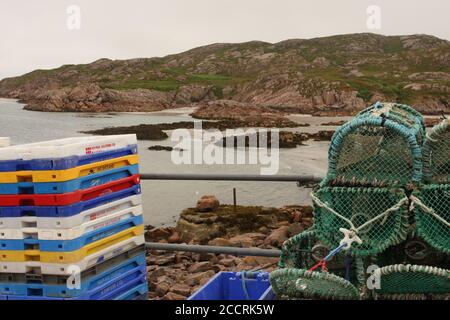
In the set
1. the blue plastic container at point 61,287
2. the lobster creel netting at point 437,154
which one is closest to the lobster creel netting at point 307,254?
the lobster creel netting at point 437,154

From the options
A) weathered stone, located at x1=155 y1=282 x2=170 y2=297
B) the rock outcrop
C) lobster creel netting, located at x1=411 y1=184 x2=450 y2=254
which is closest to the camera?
lobster creel netting, located at x1=411 y1=184 x2=450 y2=254

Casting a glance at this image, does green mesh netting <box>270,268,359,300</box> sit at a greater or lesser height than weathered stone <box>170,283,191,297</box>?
greater

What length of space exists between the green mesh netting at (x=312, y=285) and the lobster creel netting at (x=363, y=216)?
1.01ft

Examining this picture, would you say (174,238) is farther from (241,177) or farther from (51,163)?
(51,163)

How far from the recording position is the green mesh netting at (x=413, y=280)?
3.08 meters

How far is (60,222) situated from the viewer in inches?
127

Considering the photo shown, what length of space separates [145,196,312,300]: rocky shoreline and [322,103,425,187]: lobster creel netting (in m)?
2.19

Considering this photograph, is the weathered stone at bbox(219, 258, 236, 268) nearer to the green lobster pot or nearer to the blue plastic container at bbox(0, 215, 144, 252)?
the blue plastic container at bbox(0, 215, 144, 252)

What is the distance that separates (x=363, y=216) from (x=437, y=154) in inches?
23.8

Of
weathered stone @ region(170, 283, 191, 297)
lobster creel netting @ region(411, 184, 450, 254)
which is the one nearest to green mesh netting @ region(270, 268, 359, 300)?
lobster creel netting @ region(411, 184, 450, 254)

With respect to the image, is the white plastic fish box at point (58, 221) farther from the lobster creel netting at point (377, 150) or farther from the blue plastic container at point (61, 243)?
the lobster creel netting at point (377, 150)

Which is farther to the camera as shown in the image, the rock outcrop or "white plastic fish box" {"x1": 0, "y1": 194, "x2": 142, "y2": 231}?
the rock outcrop

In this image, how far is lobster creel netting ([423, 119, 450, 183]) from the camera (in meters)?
3.41
